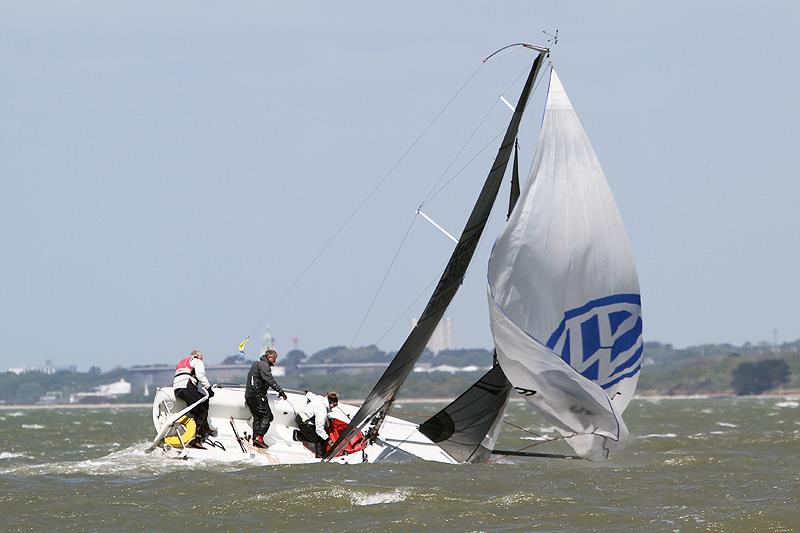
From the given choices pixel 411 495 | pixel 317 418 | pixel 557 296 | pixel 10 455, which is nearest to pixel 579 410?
pixel 557 296

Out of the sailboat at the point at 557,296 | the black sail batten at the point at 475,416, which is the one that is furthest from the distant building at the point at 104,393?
the sailboat at the point at 557,296

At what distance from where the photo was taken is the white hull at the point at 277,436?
16.3 meters

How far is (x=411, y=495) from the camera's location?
41.9ft

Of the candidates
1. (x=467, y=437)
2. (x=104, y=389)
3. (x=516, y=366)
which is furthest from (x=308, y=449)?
(x=104, y=389)

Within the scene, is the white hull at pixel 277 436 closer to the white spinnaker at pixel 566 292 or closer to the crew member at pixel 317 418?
the crew member at pixel 317 418

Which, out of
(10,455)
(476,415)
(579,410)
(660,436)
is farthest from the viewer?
(660,436)

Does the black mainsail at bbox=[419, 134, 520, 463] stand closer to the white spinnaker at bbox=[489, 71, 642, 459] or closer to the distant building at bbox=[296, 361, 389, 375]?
the white spinnaker at bbox=[489, 71, 642, 459]

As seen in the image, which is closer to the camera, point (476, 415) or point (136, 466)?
point (136, 466)

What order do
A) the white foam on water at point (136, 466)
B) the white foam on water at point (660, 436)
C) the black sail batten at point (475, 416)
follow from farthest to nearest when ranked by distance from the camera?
the white foam on water at point (660, 436)
the black sail batten at point (475, 416)
the white foam on water at point (136, 466)

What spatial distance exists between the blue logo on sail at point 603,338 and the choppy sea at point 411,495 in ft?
3.68

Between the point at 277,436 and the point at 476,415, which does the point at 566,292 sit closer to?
the point at 476,415

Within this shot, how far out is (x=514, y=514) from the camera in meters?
11.8

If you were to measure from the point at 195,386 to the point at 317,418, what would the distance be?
1.55m

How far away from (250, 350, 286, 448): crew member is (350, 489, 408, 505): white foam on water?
13.3 feet
